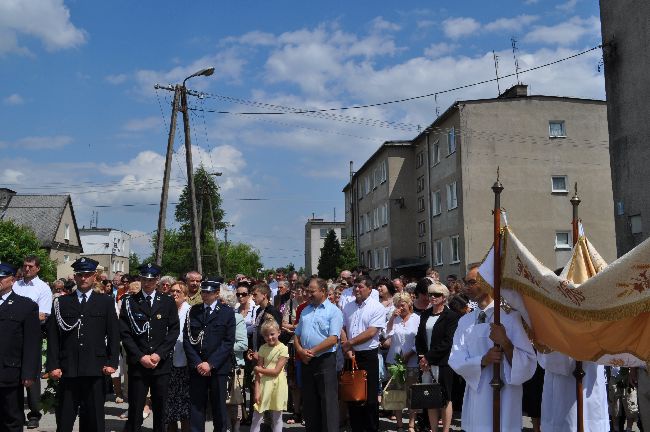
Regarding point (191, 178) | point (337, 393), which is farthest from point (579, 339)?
point (191, 178)

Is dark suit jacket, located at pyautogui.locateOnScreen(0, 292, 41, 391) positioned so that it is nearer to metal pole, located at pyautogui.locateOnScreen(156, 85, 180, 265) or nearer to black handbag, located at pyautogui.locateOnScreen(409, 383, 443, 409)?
black handbag, located at pyautogui.locateOnScreen(409, 383, 443, 409)

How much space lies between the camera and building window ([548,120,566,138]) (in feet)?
103

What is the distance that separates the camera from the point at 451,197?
33.2 m

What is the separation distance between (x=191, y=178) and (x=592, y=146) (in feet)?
62.4

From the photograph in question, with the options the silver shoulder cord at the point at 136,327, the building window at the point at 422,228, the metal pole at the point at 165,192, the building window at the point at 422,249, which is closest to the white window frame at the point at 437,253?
the building window at the point at 422,228

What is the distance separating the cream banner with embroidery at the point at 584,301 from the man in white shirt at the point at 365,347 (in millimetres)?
3370

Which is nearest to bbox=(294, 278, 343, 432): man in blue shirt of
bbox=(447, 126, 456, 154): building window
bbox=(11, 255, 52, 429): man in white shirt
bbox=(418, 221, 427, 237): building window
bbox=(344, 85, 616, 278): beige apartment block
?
bbox=(11, 255, 52, 429): man in white shirt

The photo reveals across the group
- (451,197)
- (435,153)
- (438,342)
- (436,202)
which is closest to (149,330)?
(438,342)

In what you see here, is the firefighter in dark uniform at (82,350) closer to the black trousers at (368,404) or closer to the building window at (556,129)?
the black trousers at (368,404)

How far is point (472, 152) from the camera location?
1229 inches

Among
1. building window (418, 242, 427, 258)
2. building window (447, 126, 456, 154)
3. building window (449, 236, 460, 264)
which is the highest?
building window (447, 126, 456, 154)

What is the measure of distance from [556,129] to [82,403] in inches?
1111

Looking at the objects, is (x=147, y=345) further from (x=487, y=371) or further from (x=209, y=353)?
(x=487, y=371)

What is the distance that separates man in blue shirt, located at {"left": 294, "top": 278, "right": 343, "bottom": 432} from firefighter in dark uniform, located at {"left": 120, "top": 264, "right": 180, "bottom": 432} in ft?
5.36
